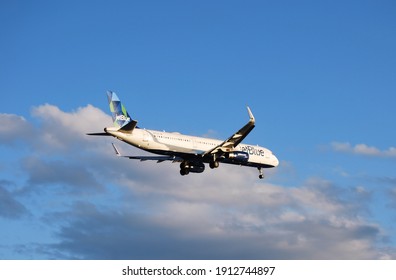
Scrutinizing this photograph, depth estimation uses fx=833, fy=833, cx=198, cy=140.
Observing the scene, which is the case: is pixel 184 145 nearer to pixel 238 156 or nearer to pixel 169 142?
pixel 169 142

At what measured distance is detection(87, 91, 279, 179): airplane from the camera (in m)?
91.0

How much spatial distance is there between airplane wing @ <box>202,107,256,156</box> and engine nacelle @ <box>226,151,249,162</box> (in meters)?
1.27

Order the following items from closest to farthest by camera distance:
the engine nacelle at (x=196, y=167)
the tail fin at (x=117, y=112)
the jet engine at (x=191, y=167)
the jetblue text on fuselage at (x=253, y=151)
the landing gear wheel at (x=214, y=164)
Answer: the tail fin at (x=117, y=112), the landing gear wheel at (x=214, y=164), the jet engine at (x=191, y=167), the engine nacelle at (x=196, y=167), the jetblue text on fuselage at (x=253, y=151)

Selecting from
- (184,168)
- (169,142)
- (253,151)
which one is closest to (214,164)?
(184,168)

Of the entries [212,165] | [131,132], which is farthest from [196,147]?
[131,132]

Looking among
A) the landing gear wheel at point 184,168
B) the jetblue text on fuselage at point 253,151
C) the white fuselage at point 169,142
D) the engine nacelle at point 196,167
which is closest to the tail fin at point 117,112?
the white fuselage at point 169,142

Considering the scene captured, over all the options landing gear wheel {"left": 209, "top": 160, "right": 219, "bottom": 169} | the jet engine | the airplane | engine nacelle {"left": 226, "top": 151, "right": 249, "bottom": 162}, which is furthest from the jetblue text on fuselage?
landing gear wheel {"left": 209, "top": 160, "right": 219, "bottom": 169}

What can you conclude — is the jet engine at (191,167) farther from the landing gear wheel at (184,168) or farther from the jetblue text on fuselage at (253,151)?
the jetblue text on fuselage at (253,151)

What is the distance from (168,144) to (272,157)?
60.0 feet

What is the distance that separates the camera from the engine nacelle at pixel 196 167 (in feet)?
324

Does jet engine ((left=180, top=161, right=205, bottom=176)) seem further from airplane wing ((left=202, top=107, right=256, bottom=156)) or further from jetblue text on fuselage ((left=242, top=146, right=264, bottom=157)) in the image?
jetblue text on fuselage ((left=242, top=146, right=264, bottom=157))

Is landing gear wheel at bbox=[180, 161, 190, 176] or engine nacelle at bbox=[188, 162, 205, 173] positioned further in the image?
landing gear wheel at bbox=[180, 161, 190, 176]
